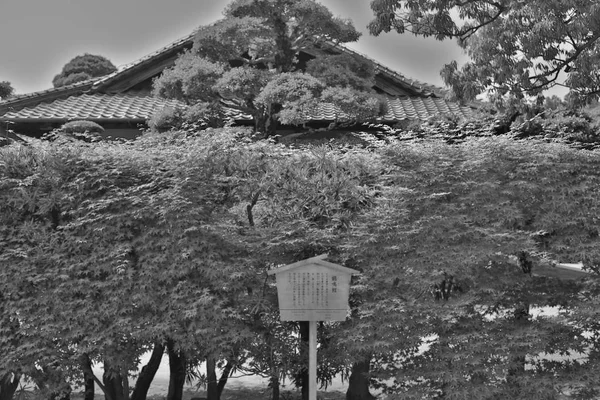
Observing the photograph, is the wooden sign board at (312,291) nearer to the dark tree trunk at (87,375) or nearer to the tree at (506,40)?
the dark tree trunk at (87,375)

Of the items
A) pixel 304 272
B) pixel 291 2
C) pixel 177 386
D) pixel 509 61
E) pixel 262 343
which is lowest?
pixel 177 386

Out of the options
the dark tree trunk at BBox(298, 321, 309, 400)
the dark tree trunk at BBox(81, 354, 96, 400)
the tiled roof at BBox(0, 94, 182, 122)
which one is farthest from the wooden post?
the tiled roof at BBox(0, 94, 182, 122)

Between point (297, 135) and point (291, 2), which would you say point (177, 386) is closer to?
point (297, 135)

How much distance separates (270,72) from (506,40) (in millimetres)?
4121

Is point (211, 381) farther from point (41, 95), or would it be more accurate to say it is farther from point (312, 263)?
point (41, 95)

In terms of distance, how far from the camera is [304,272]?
524cm

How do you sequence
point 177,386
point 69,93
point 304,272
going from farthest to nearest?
point 69,93 → point 177,386 → point 304,272

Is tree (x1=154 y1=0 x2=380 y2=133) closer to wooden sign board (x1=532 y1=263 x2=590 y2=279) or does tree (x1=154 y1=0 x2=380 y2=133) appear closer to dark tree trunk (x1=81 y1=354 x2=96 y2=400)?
wooden sign board (x1=532 y1=263 x2=590 y2=279)

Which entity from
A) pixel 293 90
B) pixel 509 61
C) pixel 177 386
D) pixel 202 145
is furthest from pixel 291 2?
pixel 177 386

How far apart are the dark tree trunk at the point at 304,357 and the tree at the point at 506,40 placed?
585 cm

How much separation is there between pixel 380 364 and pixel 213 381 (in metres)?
1.58

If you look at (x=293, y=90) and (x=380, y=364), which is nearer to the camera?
(x=380, y=364)

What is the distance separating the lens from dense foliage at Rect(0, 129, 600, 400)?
5531mm

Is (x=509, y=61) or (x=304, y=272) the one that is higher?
(x=509, y=61)
